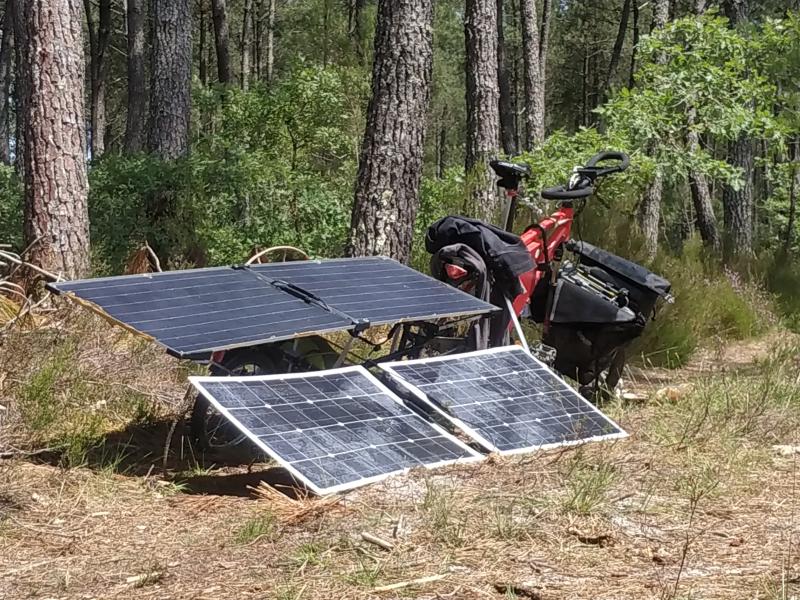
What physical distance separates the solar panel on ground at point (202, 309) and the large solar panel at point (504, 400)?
1.91 ft

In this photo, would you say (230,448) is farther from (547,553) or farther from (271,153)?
(271,153)

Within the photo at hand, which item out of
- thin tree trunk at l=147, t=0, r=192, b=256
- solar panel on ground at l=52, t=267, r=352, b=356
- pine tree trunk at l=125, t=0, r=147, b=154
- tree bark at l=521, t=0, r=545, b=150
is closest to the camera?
solar panel on ground at l=52, t=267, r=352, b=356

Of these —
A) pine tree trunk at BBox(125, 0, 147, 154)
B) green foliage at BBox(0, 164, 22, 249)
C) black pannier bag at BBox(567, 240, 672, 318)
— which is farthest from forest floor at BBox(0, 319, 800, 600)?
pine tree trunk at BBox(125, 0, 147, 154)

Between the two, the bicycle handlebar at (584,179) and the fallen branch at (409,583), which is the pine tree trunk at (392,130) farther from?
the fallen branch at (409,583)

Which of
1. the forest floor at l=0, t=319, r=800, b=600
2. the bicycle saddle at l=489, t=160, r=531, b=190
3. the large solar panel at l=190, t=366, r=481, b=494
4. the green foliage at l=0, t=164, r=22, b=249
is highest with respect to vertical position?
the bicycle saddle at l=489, t=160, r=531, b=190

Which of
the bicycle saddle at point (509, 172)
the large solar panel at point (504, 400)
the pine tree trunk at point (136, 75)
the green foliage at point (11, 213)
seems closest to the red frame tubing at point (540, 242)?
the bicycle saddle at point (509, 172)

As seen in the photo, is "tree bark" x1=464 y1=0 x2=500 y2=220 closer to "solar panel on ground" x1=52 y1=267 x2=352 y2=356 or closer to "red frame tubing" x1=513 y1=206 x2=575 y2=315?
"red frame tubing" x1=513 y1=206 x2=575 y2=315

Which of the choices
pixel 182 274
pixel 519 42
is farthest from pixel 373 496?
pixel 519 42

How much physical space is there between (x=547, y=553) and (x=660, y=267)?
6.28 m

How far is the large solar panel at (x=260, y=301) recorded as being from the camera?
14.5 ft

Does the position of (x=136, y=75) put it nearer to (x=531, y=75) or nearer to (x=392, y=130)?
(x=531, y=75)

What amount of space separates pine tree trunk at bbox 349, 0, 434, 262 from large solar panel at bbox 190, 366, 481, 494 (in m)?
3.41

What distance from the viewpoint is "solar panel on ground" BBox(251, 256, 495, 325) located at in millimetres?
5078

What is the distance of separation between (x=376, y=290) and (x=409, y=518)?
1855 mm
